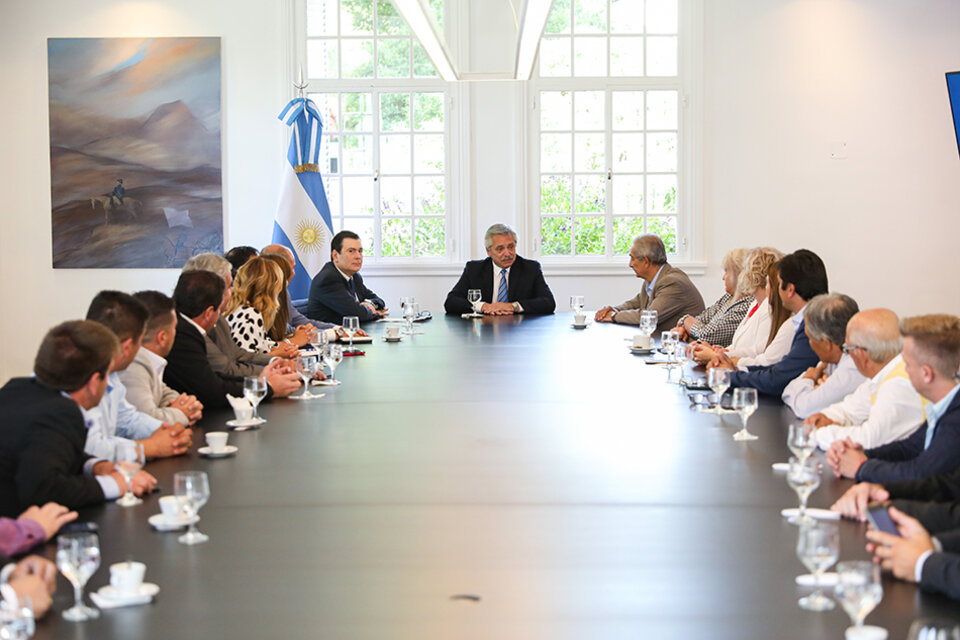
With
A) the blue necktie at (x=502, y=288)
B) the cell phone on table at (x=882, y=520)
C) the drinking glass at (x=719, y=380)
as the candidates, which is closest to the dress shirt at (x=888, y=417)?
the drinking glass at (x=719, y=380)

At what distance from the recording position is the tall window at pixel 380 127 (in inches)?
380

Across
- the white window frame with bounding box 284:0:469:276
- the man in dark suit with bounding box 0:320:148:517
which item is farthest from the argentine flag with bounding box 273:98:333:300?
the man in dark suit with bounding box 0:320:148:517

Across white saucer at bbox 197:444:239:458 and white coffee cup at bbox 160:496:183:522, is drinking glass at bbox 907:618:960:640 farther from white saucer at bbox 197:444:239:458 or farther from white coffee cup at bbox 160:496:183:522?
white saucer at bbox 197:444:239:458

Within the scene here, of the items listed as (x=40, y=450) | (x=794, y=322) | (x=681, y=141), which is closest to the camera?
(x=40, y=450)

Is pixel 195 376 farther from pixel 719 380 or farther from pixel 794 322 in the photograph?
pixel 794 322

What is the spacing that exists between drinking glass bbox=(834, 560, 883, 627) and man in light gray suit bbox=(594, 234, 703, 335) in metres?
5.53

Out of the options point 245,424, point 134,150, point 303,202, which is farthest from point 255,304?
point 134,150

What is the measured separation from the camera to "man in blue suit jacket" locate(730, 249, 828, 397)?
13.7ft

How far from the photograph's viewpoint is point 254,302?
5.55 m

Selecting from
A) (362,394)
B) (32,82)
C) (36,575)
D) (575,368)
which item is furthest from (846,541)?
(32,82)

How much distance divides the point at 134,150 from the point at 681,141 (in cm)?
506

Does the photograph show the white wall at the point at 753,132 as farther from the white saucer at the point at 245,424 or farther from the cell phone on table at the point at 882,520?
the cell phone on table at the point at 882,520

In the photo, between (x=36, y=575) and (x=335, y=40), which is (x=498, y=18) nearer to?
(x=335, y=40)

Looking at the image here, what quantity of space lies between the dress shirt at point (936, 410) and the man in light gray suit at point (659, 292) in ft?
14.4
